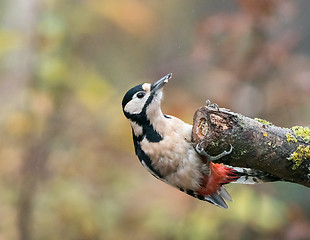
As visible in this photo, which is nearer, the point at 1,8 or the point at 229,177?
the point at 229,177

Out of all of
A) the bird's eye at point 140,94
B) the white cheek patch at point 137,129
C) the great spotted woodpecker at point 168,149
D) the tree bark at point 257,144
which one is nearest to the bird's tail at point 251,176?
the great spotted woodpecker at point 168,149

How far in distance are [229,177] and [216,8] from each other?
5.68 meters

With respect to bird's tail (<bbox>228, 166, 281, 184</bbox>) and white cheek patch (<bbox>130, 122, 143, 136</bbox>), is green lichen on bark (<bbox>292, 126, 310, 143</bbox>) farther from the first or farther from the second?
white cheek patch (<bbox>130, 122, 143, 136</bbox>)

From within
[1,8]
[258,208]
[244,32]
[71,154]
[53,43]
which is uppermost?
[1,8]

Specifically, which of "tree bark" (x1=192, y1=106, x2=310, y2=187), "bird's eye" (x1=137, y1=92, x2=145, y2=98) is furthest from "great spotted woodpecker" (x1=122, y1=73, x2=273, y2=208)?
"tree bark" (x1=192, y1=106, x2=310, y2=187)

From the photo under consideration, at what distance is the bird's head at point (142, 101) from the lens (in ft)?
10.2

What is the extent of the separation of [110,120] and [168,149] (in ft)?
8.39

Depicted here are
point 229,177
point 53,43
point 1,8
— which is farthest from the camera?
point 1,8

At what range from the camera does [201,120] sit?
2.55 metres

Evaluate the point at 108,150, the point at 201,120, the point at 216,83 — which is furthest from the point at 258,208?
the point at 201,120

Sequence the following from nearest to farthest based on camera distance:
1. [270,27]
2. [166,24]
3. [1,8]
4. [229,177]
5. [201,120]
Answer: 1. [201,120]
2. [229,177]
3. [270,27]
4. [1,8]
5. [166,24]

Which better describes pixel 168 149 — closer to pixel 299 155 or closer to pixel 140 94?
pixel 140 94

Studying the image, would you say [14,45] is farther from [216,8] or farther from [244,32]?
[216,8]

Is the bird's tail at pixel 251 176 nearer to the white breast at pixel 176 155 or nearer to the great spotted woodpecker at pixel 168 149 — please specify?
the great spotted woodpecker at pixel 168 149
